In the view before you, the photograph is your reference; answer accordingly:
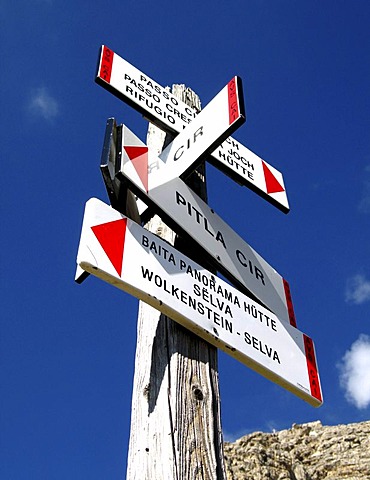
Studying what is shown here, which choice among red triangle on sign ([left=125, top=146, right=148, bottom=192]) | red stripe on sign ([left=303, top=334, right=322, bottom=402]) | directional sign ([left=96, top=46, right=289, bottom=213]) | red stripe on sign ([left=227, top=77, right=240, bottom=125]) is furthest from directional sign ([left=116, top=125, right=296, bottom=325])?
directional sign ([left=96, top=46, right=289, bottom=213])

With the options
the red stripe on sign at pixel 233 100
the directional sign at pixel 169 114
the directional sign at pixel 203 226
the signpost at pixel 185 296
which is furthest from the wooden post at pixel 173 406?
the directional sign at pixel 169 114

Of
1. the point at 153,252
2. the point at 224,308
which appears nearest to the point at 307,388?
the point at 224,308

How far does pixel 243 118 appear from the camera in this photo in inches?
97.6

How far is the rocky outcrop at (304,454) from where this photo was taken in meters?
28.9

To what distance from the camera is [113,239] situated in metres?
2.12

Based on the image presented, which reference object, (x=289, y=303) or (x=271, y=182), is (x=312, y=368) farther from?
(x=271, y=182)

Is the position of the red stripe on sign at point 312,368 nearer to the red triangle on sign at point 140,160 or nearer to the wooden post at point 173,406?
the wooden post at point 173,406

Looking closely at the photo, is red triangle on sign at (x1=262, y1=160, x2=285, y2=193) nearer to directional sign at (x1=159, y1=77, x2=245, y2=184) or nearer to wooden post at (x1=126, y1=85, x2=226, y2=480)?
directional sign at (x1=159, y1=77, x2=245, y2=184)

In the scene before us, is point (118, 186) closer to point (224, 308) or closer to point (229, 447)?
point (224, 308)

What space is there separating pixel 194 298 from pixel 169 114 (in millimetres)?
1314

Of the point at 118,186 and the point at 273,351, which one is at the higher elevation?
the point at 118,186

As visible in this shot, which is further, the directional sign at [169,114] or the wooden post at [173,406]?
the directional sign at [169,114]

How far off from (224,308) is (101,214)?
0.59 m

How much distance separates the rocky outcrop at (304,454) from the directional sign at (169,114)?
26370mm
